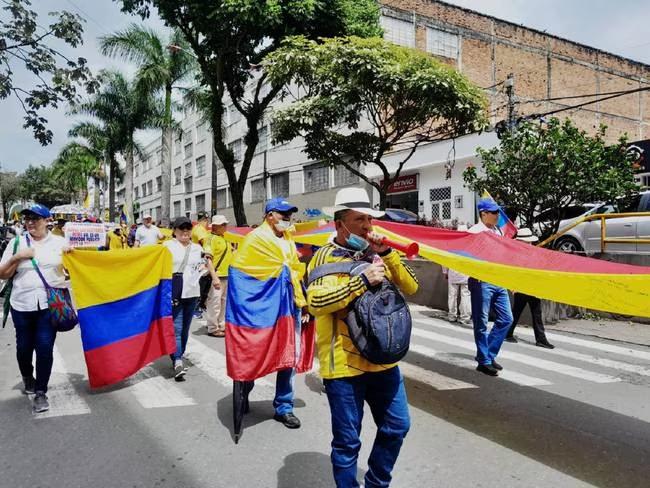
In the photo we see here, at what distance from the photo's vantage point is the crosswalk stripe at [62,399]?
466 centimetres

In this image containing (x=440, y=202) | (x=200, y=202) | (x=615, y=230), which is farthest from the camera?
(x=200, y=202)

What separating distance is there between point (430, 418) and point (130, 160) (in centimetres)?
3350

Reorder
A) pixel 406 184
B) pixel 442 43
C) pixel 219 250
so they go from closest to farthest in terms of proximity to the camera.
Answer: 1. pixel 219 250
2. pixel 406 184
3. pixel 442 43

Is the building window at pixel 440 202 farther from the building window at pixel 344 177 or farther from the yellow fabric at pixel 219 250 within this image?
the yellow fabric at pixel 219 250

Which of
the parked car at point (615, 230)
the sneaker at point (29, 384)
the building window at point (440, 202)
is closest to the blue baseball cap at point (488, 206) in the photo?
the sneaker at point (29, 384)

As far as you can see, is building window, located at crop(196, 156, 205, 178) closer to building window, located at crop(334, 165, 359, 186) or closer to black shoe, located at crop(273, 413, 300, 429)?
building window, located at crop(334, 165, 359, 186)

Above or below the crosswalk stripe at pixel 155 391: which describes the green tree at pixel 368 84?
above

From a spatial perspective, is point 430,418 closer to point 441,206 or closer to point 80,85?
point 80,85

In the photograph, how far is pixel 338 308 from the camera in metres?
2.57

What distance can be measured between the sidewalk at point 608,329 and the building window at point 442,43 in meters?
21.3

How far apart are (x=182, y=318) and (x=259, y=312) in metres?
2.18

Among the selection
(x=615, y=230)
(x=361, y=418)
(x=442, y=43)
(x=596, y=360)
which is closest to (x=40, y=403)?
(x=361, y=418)

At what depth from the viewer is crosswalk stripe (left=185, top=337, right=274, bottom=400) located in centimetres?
538

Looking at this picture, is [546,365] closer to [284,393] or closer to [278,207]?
[284,393]
